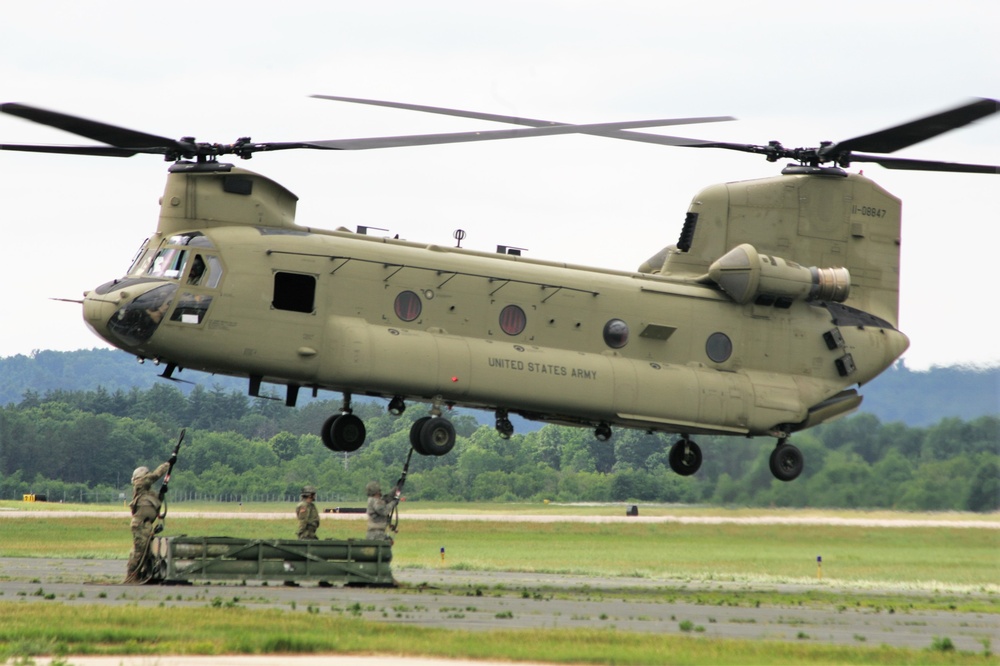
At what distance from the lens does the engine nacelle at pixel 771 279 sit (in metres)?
28.4

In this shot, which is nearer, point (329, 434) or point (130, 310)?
point (130, 310)

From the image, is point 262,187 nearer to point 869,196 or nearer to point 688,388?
point 688,388

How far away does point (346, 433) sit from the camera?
2650 cm

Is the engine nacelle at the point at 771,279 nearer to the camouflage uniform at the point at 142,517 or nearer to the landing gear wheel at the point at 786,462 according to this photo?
the landing gear wheel at the point at 786,462

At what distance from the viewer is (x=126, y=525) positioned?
51688 millimetres

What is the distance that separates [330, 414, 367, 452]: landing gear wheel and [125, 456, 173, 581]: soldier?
3.32 m

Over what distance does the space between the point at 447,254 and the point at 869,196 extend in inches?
395

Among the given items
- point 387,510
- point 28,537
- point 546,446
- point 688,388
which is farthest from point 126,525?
point 688,388

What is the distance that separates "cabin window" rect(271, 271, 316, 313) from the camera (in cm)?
2453

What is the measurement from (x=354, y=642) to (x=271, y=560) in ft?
27.9

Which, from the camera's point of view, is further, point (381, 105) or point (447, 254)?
point (447, 254)

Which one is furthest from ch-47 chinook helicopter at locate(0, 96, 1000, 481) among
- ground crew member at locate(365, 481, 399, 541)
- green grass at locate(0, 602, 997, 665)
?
green grass at locate(0, 602, 997, 665)

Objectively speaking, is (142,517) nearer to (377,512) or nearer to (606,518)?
(377,512)

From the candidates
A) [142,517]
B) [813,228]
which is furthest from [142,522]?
[813,228]
